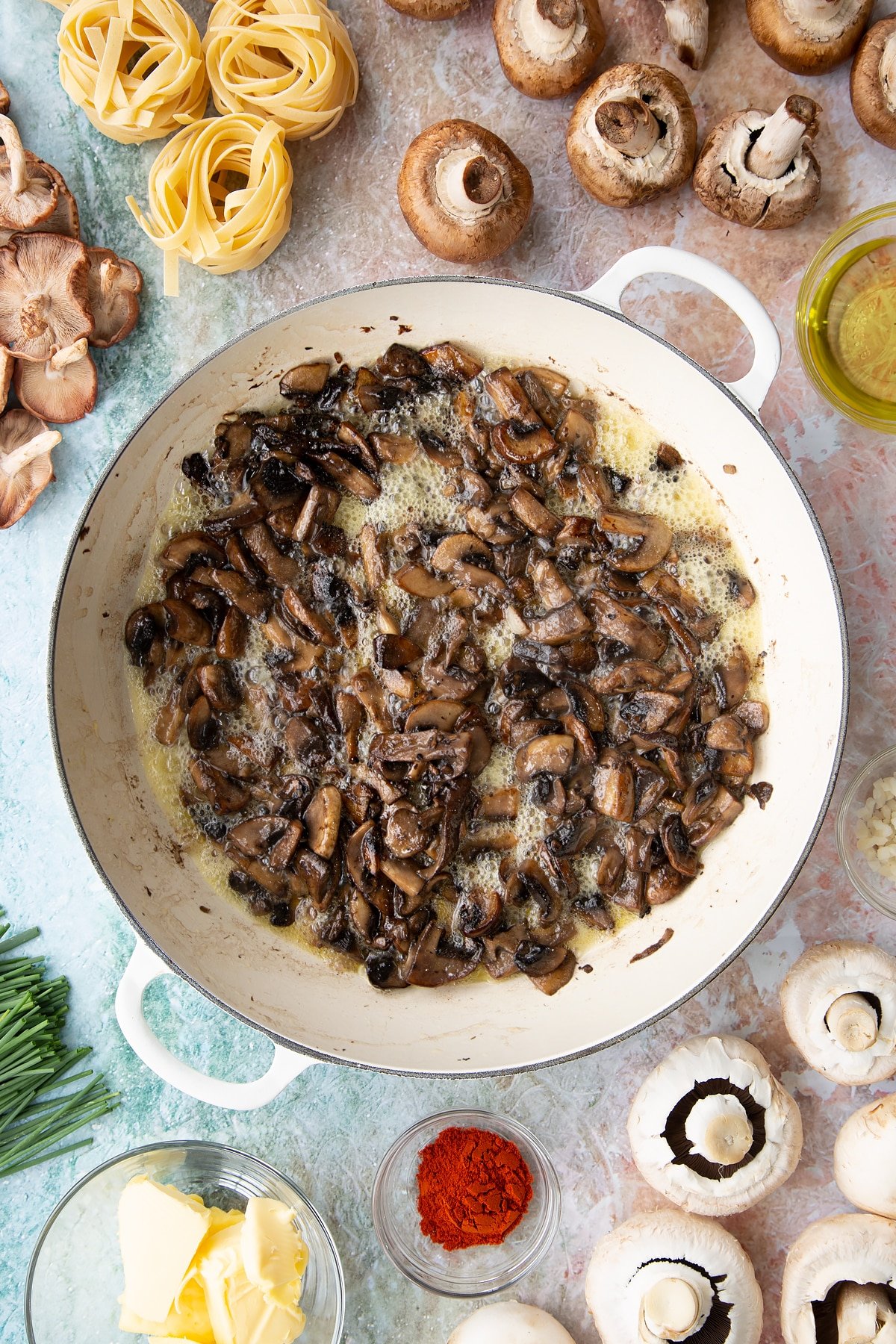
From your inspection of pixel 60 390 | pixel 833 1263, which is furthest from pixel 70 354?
pixel 833 1263

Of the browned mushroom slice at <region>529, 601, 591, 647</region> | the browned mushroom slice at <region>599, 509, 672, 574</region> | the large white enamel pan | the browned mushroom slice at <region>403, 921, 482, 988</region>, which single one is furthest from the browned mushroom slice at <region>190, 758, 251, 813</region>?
the browned mushroom slice at <region>599, 509, 672, 574</region>

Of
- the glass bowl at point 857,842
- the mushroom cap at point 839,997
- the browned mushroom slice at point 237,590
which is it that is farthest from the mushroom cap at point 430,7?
the mushroom cap at point 839,997

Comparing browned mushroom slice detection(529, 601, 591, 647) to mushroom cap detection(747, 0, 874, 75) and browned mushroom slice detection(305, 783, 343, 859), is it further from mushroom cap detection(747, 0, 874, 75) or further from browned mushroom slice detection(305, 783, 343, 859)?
mushroom cap detection(747, 0, 874, 75)

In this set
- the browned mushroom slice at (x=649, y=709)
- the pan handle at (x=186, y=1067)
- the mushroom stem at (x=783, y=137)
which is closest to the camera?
the mushroom stem at (x=783, y=137)

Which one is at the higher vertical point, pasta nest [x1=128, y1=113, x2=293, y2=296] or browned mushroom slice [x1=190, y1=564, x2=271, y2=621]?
pasta nest [x1=128, y1=113, x2=293, y2=296]

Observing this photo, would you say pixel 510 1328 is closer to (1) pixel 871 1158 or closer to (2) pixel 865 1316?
(2) pixel 865 1316

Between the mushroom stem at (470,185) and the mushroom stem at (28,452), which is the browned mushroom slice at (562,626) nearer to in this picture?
the mushroom stem at (470,185)

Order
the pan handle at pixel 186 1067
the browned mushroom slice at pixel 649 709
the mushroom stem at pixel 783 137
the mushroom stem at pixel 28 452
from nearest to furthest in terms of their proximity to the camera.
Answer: the mushroom stem at pixel 783 137, the pan handle at pixel 186 1067, the browned mushroom slice at pixel 649 709, the mushroom stem at pixel 28 452
